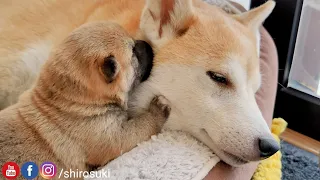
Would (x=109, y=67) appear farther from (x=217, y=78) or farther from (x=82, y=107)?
(x=217, y=78)

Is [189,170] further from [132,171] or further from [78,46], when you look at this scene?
[78,46]

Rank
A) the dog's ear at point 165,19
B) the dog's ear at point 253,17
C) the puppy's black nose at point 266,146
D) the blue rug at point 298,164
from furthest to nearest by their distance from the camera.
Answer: the blue rug at point 298,164 < the dog's ear at point 253,17 < the dog's ear at point 165,19 < the puppy's black nose at point 266,146

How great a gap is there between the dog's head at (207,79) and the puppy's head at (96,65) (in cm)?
7

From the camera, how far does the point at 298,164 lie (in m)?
2.17

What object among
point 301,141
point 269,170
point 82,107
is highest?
point 82,107

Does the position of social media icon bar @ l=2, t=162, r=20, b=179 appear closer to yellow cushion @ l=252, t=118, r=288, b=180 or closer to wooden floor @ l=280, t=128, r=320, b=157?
yellow cushion @ l=252, t=118, r=288, b=180

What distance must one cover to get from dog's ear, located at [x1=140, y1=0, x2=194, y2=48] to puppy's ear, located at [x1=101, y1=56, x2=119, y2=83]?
14 centimetres

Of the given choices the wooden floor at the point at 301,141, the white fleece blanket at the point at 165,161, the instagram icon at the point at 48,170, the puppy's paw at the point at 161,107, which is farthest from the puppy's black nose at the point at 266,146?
the wooden floor at the point at 301,141

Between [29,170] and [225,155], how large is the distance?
0.50m

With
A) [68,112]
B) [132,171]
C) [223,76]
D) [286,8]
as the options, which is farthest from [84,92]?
[286,8]

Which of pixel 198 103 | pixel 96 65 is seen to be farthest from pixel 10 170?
pixel 198 103

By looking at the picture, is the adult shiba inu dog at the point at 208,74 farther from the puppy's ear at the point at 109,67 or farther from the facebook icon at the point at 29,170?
the facebook icon at the point at 29,170

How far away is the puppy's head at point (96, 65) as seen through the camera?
1.31m

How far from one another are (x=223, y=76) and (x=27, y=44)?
0.71 meters
